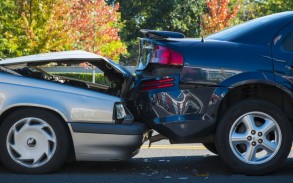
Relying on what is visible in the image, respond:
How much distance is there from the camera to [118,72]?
19.9 ft

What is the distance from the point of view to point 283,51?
512 cm

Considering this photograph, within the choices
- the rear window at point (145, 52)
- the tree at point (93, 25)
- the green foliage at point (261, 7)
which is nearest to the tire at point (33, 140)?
the rear window at point (145, 52)

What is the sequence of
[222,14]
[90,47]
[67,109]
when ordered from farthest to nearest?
1. [222,14]
2. [90,47]
3. [67,109]

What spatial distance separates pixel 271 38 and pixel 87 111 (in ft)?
6.23

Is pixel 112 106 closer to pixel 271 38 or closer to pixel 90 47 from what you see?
pixel 271 38

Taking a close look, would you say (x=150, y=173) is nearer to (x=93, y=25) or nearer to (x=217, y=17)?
(x=93, y=25)

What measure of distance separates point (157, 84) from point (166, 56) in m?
0.28

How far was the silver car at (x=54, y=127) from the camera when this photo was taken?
498 cm

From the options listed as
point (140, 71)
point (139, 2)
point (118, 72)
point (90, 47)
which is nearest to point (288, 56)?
point (140, 71)

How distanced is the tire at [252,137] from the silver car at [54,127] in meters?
0.83

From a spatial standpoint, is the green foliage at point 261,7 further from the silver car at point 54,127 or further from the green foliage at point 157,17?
the silver car at point 54,127

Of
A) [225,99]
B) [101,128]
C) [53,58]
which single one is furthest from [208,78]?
[53,58]

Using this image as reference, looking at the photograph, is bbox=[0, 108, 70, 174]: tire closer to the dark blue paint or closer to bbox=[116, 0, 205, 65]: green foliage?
the dark blue paint

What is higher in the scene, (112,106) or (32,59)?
(32,59)
